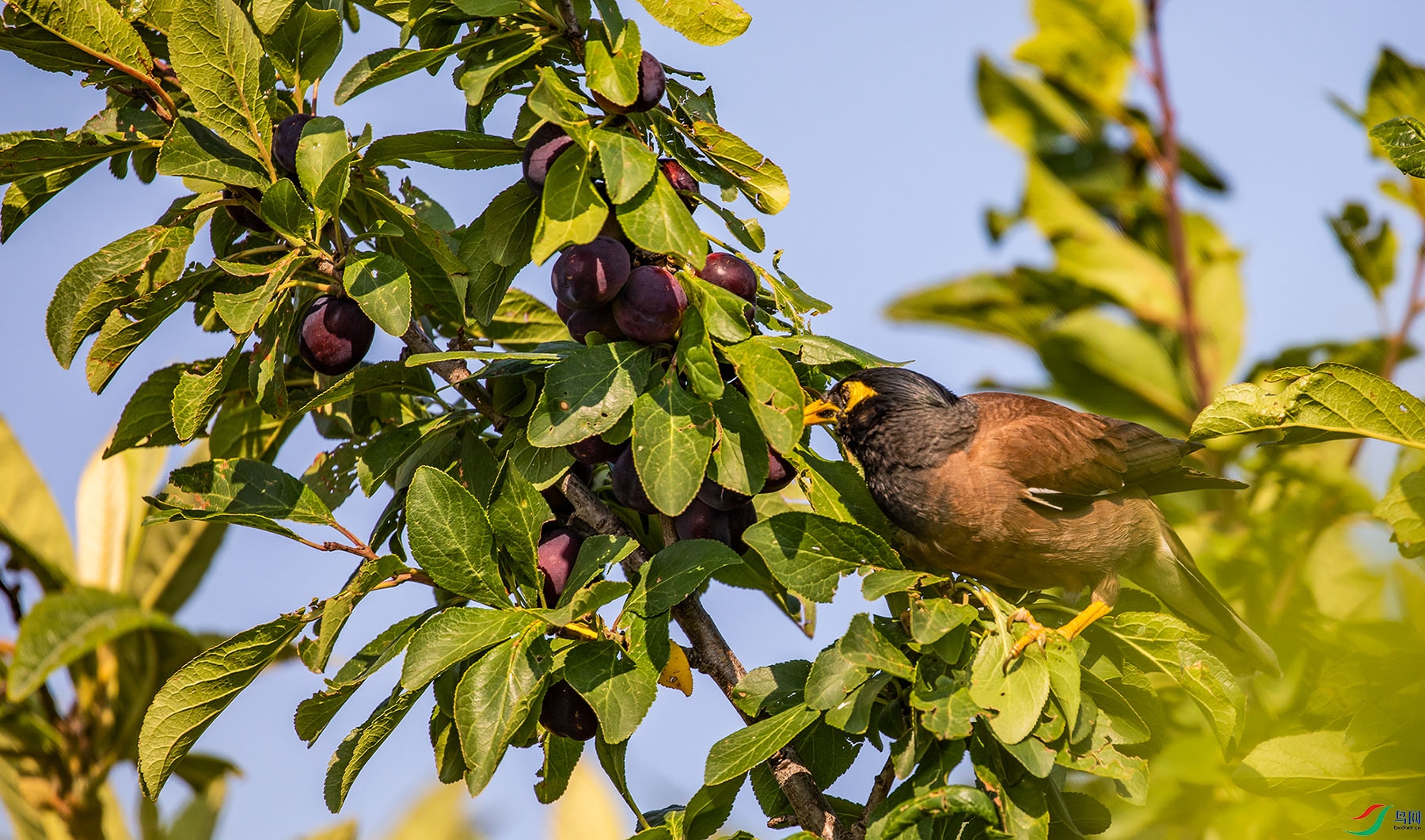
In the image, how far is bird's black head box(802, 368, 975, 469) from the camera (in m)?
2.86

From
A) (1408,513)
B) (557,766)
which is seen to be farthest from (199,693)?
(1408,513)

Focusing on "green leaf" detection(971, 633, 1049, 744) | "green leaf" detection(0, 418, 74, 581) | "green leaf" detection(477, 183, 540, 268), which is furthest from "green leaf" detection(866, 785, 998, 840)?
"green leaf" detection(0, 418, 74, 581)

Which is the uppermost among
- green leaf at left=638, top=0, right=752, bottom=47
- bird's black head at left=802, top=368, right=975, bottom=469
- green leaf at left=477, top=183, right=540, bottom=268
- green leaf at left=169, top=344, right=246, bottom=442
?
green leaf at left=638, top=0, right=752, bottom=47

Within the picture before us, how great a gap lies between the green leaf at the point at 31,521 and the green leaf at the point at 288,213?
213cm

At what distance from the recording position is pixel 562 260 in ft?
6.78

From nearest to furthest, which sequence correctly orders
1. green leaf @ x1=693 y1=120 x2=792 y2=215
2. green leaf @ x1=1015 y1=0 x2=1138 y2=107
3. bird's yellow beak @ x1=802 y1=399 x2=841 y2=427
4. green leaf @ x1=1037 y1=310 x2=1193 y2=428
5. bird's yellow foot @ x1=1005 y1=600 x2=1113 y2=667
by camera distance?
bird's yellow foot @ x1=1005 y1=600 x2=1113 y2=667 → green leaf @ x1=693 y1=120 x2=792 y2=215 → bird's yellow beak @ x1=802 y1=399 x2=841 y2=427 → green leaf @ x1=1037 y1=310 x2=1193 y2=428 → green leaf @ x1=1015 y1=0 x2=1138 y2=107

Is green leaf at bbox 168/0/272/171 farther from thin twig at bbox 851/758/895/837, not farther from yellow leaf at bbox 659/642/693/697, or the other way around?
thin twig at bbox 851/758/895/837

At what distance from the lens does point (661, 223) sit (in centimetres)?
189

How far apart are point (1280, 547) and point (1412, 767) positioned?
7.84 ft

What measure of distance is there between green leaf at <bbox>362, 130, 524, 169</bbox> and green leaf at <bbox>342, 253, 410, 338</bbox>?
206 mm

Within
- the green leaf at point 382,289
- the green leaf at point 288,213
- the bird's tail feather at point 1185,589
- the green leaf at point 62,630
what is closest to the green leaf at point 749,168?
the green leaf at point 382,289

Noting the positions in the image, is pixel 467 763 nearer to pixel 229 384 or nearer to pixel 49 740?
pixel 229 384

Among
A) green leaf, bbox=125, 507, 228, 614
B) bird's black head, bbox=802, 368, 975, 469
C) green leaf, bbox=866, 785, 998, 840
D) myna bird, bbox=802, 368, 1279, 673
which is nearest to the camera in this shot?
green leaf, bbox=866, 785, 998, 840

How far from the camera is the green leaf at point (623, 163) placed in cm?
181
